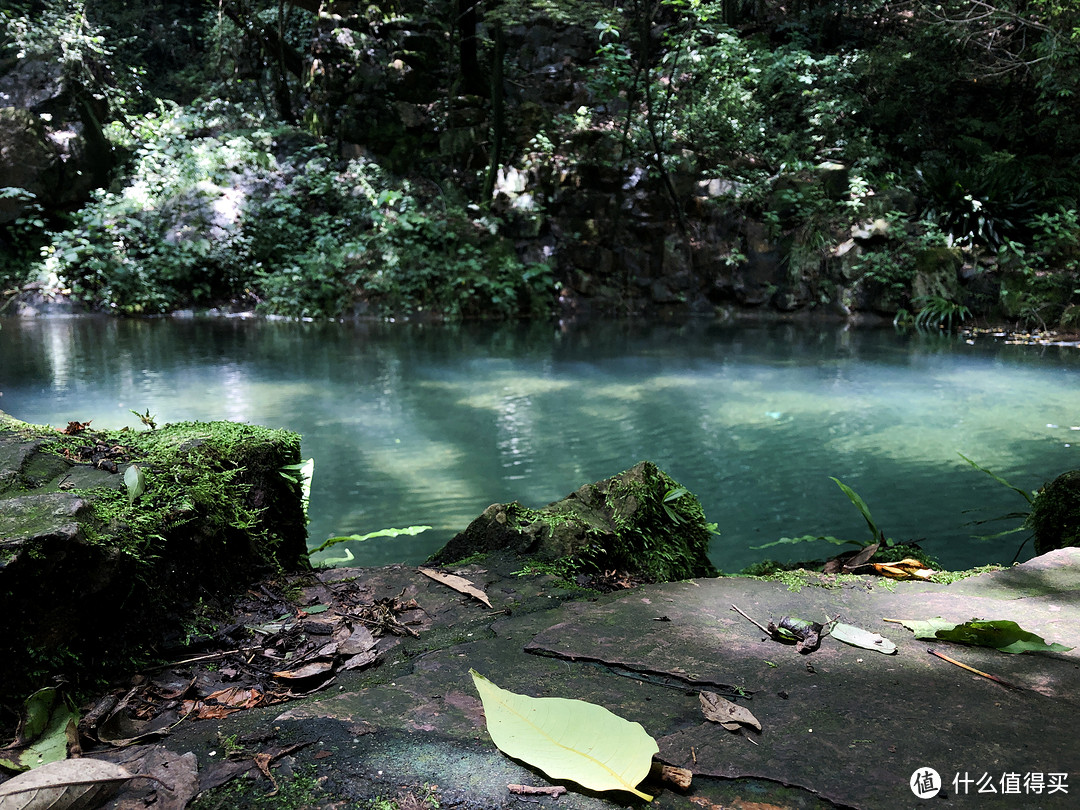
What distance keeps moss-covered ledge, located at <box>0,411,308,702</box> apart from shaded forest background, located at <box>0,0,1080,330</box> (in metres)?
10.5

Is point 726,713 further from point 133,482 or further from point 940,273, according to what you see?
point 940,273

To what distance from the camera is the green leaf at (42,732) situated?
1.09 meters

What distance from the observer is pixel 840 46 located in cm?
1473

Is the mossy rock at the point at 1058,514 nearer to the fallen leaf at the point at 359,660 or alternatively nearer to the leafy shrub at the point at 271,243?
the fallen leaf at the point at 359,660

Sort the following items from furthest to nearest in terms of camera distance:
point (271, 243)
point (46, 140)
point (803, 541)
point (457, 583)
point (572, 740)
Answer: point (271, 243)
point (46, 140)
point (803, 541)
point (457, 583)
point (572, 740)

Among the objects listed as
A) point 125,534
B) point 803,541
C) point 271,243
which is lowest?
point 803,541

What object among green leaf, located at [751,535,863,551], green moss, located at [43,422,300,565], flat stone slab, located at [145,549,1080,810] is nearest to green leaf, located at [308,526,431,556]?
green moss, located at [43,422,300,565]

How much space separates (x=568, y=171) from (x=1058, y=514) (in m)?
11.9

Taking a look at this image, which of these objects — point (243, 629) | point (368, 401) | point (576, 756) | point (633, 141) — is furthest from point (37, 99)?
point (576, 756)

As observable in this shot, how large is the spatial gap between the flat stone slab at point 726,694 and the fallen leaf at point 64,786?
13 centimetres

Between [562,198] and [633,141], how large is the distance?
173 centimetres

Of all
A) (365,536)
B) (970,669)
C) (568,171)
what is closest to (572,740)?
(970,669)

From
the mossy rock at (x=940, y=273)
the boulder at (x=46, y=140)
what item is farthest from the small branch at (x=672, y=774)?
the boulder at (x=46, y=140)

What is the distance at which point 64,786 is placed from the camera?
3.09ft
